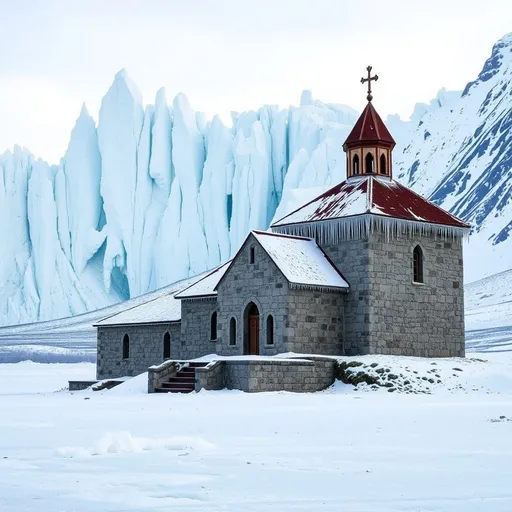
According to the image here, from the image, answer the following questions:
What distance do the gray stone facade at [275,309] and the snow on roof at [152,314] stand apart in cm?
504

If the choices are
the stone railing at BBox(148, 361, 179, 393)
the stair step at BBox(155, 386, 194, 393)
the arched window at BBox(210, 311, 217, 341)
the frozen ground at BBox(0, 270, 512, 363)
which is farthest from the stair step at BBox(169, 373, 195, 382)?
the frozen ground at BBox(0, 270, 512, 363)

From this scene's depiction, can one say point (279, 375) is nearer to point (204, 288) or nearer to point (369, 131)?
point (204, 288)

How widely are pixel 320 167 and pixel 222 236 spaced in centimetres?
795

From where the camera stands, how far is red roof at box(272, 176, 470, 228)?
3212cm

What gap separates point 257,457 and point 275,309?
710 inches

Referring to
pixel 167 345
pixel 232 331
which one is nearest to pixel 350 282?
pixel 232 331

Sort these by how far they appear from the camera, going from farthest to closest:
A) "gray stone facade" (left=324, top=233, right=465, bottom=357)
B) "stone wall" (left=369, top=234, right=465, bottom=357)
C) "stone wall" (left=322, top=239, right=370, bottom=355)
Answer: "stone wall" (left=369, top=234, right=465, bottom=357) → "gray stone facade" (left=324, top=233, right=465, bottom=357) → "stone wall" (left=322, top=239, right=370, bottom=355)

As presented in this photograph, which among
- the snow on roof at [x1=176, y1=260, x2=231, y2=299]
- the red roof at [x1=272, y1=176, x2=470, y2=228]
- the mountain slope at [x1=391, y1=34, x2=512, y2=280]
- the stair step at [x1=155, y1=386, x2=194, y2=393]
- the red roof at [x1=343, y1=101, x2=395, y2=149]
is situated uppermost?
the mountain slope at [x1=391, y1=34, x2=512, y2=280]

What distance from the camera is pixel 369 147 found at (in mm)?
35500

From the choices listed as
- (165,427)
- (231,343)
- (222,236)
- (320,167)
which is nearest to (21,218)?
(222,236)

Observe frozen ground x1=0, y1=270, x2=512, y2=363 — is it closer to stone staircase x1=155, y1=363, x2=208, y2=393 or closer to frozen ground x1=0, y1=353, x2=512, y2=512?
stone staircase x1=155, y1=363, x2=208, y2=393

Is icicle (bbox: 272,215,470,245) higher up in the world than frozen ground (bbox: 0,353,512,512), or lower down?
higher up

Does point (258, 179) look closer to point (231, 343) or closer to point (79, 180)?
point (79, 180)

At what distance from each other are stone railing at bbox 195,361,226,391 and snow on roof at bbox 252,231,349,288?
362 cm
